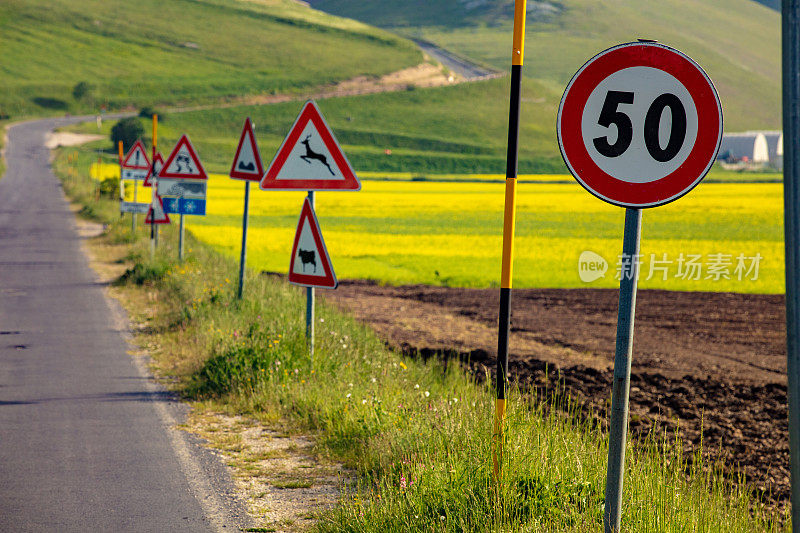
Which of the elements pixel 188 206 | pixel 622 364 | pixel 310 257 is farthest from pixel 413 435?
pixel 188 206

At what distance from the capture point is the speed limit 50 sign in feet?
11.4

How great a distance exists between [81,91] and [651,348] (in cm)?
12418

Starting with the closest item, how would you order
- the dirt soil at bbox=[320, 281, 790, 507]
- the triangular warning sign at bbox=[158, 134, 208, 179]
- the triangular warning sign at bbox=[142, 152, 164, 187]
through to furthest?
the dirt soil at bbox=[320, 281, 790, 507], the triangular warning sign at bbox=[158, 134, 208, 179], the triangular warning sign at bbox=[142, 152, 164, 187]

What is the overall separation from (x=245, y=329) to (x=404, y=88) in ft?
460

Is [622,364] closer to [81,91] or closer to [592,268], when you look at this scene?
[592,268]

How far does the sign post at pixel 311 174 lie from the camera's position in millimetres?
8281

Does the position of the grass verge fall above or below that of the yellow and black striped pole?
below

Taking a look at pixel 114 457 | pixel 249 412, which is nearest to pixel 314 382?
pixel 249 412

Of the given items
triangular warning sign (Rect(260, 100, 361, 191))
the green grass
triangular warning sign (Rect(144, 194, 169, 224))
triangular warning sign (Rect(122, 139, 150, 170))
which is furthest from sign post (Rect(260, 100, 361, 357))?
the green grass

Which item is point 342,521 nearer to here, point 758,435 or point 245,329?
point 758,435

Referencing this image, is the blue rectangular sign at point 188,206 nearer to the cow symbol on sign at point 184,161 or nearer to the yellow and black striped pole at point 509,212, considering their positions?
the cow symbol on sign at point 184,161

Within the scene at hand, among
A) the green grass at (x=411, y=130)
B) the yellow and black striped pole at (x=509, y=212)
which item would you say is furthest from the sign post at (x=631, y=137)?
the green grass at (x=411, y=130)

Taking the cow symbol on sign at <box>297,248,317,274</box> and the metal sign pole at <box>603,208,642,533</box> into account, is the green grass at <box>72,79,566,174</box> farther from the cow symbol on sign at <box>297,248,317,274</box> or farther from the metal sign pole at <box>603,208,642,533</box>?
the metal sign pole at <box>603,208,642,533</box>

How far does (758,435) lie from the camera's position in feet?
26.3
